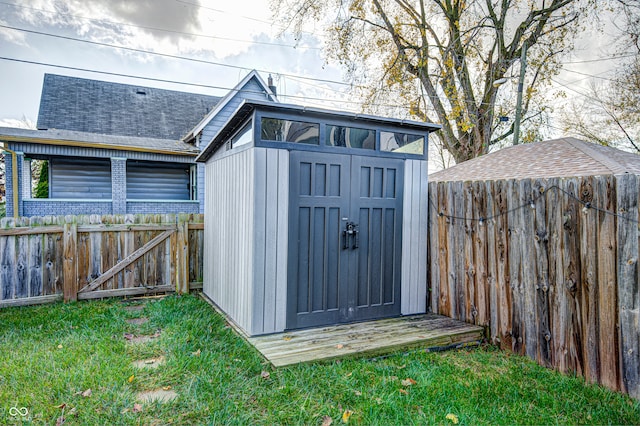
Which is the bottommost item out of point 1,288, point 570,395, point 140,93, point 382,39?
point 570,395

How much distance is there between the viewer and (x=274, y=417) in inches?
96.2

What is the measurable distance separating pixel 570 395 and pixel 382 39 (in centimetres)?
1199

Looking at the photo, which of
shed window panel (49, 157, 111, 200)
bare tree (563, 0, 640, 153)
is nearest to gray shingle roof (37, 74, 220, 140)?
shed window panel (49, 157, 111, 200)

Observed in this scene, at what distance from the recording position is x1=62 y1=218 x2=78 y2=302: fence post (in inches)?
203

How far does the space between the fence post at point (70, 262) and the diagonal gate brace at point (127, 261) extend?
124mm

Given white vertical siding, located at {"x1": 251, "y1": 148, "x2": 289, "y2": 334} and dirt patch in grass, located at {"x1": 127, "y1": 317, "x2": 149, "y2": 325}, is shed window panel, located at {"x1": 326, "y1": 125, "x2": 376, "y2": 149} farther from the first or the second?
dirt patch in grass, located at {"x1": 127, "y1": 317, "x2": 149, "y2": 325}

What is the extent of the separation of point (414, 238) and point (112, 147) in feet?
31.1

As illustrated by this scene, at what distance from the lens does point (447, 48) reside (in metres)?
10.6

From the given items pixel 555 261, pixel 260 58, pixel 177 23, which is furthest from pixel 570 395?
pixel 260 58

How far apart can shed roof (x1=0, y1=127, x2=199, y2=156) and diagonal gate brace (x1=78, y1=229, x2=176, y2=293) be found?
19.9 ft

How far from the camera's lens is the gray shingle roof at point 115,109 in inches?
483

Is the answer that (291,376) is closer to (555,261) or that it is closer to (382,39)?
(555,261)

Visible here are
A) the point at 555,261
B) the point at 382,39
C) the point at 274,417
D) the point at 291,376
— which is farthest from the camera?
the point at 382,39

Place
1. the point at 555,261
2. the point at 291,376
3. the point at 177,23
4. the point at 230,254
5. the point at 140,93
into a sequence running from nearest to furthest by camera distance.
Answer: the point at 291,376, the point at 555,261, the point at 230,254, the point at 177,23, the point at 140,93
